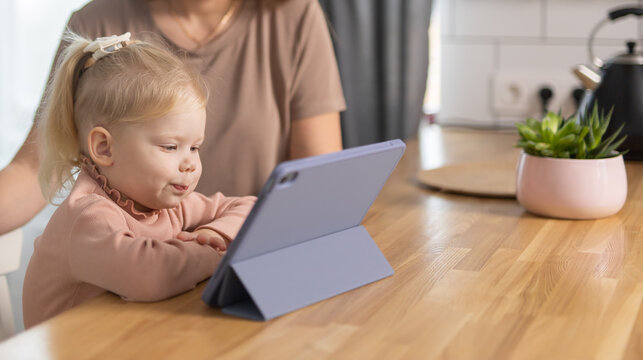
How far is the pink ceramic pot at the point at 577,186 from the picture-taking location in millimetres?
1140

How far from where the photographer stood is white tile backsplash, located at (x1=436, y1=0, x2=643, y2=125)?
213cm

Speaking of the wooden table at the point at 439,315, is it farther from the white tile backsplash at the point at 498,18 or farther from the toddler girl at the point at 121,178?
the white tile backsplash at the point at 498,18

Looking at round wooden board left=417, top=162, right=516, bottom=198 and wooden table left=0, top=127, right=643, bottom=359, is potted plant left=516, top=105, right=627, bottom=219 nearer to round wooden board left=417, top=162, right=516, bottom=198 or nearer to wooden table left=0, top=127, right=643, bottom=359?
wooden table left=0, top=127, right=643, bottom=359

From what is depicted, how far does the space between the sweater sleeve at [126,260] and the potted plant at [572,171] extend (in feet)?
1.82

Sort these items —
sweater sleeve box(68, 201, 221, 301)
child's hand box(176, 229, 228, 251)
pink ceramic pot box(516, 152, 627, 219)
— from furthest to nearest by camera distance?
pink ceramic pot box(516, 152, 627, 219), child's hand box(176, 229, 228, 251), sweater sleeve box(68, 201, 221, 301)

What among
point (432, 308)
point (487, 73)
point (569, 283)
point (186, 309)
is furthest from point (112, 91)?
point (487, 73)

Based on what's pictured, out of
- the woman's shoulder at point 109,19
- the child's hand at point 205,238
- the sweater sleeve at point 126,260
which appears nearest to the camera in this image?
the sweater sleeve at point 126,260

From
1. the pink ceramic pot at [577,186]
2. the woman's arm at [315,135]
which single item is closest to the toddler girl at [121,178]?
the pink ceramic pot at [577,186]

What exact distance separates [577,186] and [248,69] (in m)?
0.68

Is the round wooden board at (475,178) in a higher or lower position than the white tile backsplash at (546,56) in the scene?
lower

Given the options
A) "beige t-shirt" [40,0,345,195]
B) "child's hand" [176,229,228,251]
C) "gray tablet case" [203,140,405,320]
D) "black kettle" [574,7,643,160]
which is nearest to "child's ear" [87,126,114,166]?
"child's hand" [176,229,228,251]

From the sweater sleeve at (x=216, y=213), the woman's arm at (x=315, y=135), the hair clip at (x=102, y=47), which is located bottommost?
the woman's arm at (x=315, y=135)

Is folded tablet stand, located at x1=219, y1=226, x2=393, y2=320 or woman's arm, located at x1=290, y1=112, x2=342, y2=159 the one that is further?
woman's arm, located at x1=290, y1=112, x2=342, y2=159

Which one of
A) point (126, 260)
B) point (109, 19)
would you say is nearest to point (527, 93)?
point (109, 19)
